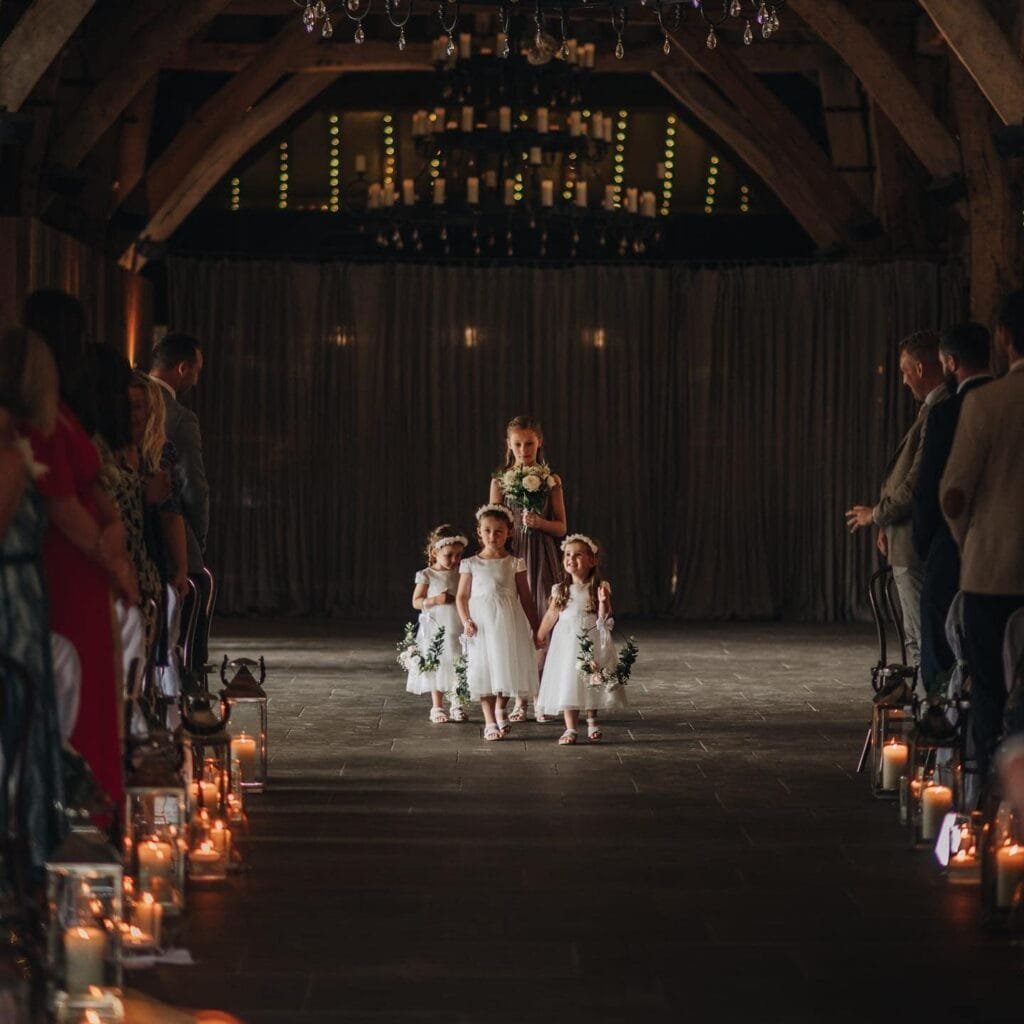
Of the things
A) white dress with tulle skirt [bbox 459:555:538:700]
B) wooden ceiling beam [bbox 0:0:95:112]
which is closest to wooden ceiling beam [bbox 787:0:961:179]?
wooden ceiling beam [bbox 0:0:95:112]

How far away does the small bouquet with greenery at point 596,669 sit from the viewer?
8.55 meters

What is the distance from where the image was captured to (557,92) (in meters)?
11.7

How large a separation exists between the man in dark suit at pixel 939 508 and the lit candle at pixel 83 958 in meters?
2.86

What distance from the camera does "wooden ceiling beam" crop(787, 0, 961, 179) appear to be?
12305 mm

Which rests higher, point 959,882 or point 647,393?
point 647,393

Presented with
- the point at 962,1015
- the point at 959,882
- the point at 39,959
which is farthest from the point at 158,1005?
the point at 959,882

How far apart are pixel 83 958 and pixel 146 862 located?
3.54 feet

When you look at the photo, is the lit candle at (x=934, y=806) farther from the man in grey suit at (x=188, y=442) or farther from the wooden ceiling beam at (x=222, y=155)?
the wooden ceiling beam at (x=222, y=155)

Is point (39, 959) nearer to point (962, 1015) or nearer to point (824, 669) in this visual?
point (962, 1015)

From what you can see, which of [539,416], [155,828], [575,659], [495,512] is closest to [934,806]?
[155,828]

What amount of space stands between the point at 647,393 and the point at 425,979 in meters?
11.1

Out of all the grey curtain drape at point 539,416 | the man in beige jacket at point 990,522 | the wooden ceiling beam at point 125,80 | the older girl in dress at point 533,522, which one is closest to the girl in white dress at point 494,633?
the older girl in dress at point 533,522

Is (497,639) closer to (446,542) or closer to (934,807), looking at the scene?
(446,542)

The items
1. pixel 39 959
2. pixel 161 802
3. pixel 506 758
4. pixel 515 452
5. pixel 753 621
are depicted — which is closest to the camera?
pixel 39 959
